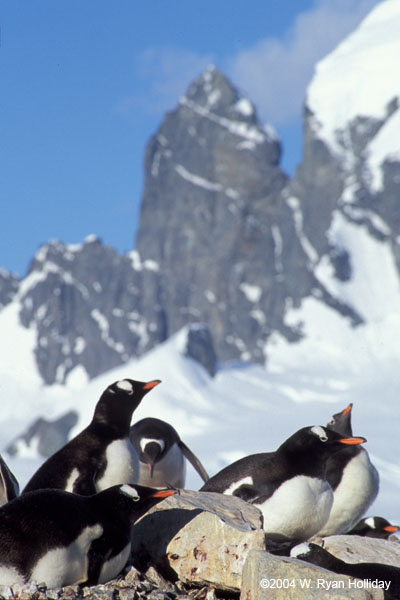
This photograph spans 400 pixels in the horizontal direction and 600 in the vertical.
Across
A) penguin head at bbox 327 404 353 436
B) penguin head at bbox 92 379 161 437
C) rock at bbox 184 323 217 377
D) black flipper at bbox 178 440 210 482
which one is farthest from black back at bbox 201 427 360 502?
rock at bbox 184 323 217 377

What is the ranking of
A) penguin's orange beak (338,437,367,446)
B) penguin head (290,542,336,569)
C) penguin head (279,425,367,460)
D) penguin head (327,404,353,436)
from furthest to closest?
penguin head (327,404,353,436), penguin head (279,425,367,460), penguin's orange beak (338,437,367,446), penguin head (290,542,336,569)

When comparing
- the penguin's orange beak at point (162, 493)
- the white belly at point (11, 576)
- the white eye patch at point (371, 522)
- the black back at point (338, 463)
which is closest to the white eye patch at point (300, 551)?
the penguin's orange beak at point (162, 493)

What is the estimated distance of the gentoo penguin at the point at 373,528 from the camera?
990 centimetres

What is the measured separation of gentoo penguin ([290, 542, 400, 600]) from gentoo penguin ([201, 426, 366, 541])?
2.30 feet

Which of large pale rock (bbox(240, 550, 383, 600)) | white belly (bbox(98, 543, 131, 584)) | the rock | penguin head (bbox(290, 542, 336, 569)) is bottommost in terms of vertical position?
large pale rock (bbox(240, 550, 383, 600))

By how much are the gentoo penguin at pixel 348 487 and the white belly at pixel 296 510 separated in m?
1.22

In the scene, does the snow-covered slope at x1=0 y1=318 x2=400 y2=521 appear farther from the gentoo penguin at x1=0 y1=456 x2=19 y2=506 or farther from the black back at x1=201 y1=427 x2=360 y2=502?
the black back at x1=201 y1=427 x2=360 y2=502

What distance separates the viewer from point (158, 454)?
392 inches

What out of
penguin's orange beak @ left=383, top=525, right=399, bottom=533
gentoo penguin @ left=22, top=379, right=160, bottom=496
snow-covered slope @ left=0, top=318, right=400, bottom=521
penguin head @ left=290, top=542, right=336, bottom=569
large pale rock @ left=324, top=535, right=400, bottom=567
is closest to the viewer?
penguin head @ left=290, top=542, right=336, bottom=569

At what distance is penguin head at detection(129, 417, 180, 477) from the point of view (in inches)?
387

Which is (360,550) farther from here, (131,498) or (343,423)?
(343,423)

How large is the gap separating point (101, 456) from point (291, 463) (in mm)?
1808

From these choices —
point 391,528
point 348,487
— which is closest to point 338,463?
point 348,487

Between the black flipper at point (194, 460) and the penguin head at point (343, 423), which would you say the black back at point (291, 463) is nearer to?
the penguin head at point (343, 423)
